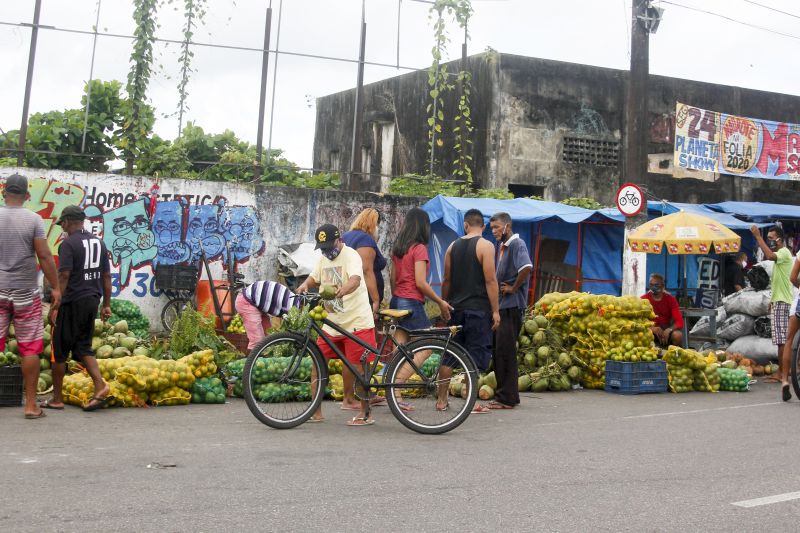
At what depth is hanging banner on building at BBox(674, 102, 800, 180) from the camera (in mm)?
21125

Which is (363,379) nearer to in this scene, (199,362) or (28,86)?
(199,362)

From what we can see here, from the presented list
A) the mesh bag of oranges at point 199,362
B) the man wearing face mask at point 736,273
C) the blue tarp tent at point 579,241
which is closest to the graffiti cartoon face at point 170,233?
the blue tarp tent at point 579,241

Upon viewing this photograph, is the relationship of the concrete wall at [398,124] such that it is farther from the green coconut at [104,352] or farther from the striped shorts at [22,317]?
the striped shorts at [22,317]

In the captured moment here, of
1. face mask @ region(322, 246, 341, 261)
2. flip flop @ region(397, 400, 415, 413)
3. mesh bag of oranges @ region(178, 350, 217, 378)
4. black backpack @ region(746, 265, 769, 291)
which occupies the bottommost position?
flip flop @ region(397, 400, 415, 413)

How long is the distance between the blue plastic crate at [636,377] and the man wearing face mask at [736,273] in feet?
26.4

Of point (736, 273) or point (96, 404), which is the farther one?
point (736, 273)

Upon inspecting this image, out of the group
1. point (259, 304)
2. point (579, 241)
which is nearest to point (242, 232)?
point (259, 304)

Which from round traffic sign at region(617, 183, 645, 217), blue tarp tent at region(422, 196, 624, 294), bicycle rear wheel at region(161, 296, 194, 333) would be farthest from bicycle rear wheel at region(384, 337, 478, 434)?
blue tarp tent at region(422, 196, 624, 294)

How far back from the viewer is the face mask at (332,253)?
8.01m

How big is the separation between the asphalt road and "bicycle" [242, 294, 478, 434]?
19 centimetres

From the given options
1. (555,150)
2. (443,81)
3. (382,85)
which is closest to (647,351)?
(443,81)

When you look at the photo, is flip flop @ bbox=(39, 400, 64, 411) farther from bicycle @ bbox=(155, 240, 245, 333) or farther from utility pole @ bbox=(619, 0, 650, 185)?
utility pole @ bbox=(619, 0, 650, 185)

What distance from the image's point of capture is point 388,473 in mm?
5902

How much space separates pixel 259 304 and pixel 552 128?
43.3 ft
